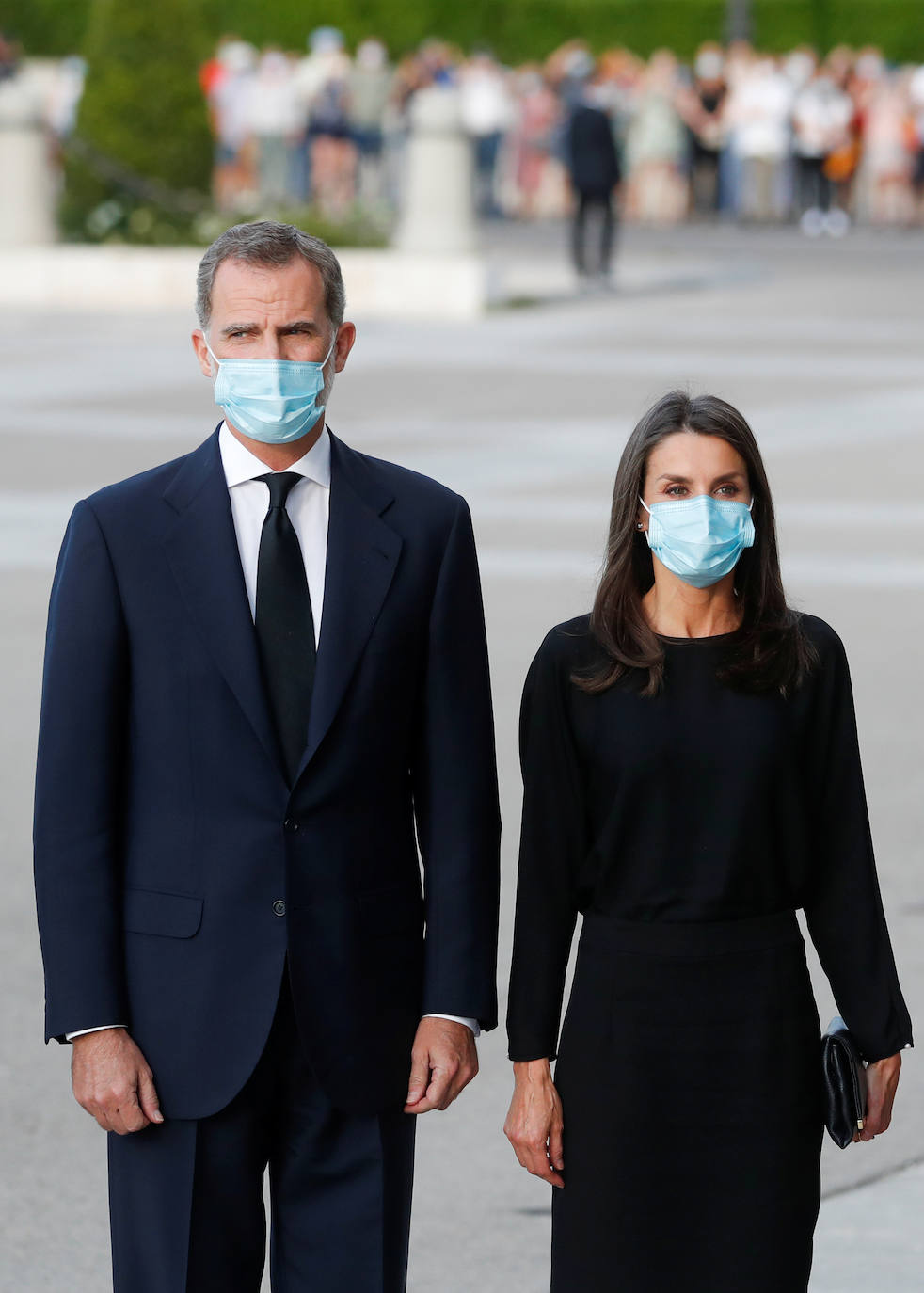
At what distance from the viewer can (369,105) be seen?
111 feet

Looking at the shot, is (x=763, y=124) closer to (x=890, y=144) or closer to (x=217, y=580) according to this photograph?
(x=890, y=144)

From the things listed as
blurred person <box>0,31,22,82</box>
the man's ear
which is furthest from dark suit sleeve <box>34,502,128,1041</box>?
blurred person <box>0,31,22,82</box>

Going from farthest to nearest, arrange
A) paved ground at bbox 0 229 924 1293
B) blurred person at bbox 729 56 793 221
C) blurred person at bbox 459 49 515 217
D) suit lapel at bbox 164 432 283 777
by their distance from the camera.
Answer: blurred person at bbox 459 49 515 217 → blurred person at bbox 729 56 793 221 → paved ground at bbox 0 229 924 1293 → suit lapel at bbox 164 432 283 777

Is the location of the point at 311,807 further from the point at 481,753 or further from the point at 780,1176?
the point at 780,1176

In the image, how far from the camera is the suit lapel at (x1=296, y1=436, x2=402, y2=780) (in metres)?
3.17

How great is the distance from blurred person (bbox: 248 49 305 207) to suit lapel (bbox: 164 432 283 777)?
2982 centimetres

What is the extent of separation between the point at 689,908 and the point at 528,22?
130ft

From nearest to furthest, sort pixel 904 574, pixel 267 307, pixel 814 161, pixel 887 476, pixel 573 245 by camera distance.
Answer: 1. pixel 267 307
2. pixel 904 574
3. pixel 887 476
4. pixel 573 245
5. pixel 814 161

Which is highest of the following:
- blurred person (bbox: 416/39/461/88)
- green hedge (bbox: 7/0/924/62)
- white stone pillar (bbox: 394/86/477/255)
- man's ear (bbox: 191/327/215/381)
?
green hedge (bbox: 7/0/924/62)

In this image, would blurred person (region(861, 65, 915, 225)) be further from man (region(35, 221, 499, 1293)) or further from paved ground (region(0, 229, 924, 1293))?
man (region(35, 221, 499, 1293))

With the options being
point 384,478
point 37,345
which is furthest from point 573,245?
point 384,478

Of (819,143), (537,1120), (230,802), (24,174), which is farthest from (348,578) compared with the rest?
(819,143)

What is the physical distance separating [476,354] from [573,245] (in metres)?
5.61

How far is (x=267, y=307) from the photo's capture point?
319cm
